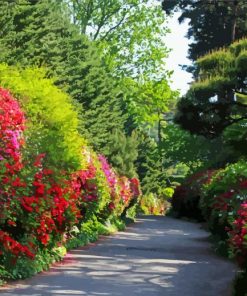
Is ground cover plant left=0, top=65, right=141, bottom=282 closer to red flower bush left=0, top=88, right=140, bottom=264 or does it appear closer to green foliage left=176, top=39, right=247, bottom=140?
red flower bush left=0, top=88, right=140, bottom=264

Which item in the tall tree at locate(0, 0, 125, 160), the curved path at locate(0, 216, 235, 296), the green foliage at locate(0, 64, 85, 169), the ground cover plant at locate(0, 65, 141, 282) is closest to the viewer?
the ground cover plant at locate(0, 65, 141, 282)

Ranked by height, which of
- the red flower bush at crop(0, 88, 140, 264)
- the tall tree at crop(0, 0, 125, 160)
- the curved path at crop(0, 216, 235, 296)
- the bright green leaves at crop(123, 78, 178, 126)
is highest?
the bright green leaves at crop(123, 78, 178, 126)

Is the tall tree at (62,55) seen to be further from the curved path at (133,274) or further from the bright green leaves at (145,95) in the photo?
the curved path at (133,274)

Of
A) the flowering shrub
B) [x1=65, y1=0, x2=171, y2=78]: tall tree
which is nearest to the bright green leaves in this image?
[x1=65, y1=0, x2=171, y2=78]: tall tree

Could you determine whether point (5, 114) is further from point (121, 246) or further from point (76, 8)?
point (76, 8)

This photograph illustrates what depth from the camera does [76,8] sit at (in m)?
48.3

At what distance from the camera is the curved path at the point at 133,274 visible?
10.1 m

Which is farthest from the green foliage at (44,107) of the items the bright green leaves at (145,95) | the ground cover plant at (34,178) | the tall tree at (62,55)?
the bright green leaves at (145,95)

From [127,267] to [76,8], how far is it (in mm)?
37602

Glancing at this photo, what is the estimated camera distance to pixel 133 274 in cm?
1220

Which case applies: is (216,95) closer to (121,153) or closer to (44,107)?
(44,107)

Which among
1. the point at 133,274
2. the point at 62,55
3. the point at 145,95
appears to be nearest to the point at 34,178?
the point at 133,274

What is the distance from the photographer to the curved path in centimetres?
1007

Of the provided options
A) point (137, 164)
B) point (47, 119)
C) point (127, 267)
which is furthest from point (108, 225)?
point (137, 164)
